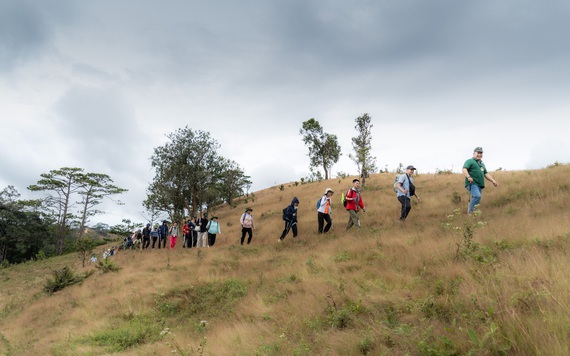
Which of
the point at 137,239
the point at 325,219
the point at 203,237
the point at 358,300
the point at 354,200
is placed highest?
the point at 354,200

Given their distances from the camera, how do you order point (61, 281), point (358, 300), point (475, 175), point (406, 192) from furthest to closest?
point (61, 281) < point (406, 192) < point (475, 175) < point (358, 300)

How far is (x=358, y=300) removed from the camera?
14.4 feet

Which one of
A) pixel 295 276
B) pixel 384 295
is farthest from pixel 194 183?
pixel 384 295

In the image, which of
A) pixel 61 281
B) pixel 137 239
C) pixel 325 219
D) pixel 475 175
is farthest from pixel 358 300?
pixel 137 239

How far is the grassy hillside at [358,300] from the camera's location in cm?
288

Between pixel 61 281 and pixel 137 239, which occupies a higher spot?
pixel 137 239

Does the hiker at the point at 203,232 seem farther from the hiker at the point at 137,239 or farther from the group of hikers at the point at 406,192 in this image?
the hiker at the point at 137,239

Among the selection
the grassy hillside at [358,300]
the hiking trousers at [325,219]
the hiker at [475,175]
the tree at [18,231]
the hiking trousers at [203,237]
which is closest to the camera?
the grassy hillside at [358,300]

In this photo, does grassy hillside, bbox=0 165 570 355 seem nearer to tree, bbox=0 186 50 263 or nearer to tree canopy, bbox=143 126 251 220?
tree canopy, bbox=143 126 251 220

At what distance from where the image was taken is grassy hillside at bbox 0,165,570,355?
2.88 meters

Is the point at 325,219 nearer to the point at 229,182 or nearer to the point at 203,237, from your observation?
the point at 203,237

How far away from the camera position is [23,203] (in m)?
40.2

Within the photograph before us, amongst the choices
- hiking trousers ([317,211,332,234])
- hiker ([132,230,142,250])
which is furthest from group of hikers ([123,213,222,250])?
hiking trousers ([317,211,332,234])

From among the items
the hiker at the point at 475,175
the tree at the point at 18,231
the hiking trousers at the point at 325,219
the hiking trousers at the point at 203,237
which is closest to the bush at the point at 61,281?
the hiking trousers at the point at 203,237
